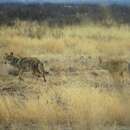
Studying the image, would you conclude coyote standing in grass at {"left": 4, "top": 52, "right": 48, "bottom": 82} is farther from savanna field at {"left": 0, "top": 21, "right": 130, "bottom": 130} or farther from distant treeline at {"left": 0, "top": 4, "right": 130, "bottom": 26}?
distant treeline at {"left": 0, "top": 4, "right": 130, "bottom": 26}

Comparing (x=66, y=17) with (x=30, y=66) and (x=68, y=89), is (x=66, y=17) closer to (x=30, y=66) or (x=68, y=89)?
(x=30, y=66)

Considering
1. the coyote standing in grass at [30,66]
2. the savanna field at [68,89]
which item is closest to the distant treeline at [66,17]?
the savanna field at [68,89]

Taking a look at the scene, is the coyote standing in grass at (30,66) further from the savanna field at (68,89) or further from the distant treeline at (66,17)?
the distant treeline at (66,17)

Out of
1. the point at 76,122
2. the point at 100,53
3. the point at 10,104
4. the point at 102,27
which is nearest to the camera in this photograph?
the point at 76,122

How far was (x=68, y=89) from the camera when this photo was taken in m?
12.7

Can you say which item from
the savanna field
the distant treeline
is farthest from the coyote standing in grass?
the distant treeline

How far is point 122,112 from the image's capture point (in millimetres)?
10539

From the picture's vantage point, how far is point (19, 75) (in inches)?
652

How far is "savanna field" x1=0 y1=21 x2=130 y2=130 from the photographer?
10266mm

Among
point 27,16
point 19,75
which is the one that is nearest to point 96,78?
point 19,75

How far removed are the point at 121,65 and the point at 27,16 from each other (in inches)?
1173

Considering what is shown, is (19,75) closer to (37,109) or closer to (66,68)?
(66,68)

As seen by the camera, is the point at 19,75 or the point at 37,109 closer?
the point at 37,109

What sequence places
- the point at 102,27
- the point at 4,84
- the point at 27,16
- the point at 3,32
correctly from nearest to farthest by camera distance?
the point at 4,84
the point at 3,32
the point at 102,27
the point at 27,16
